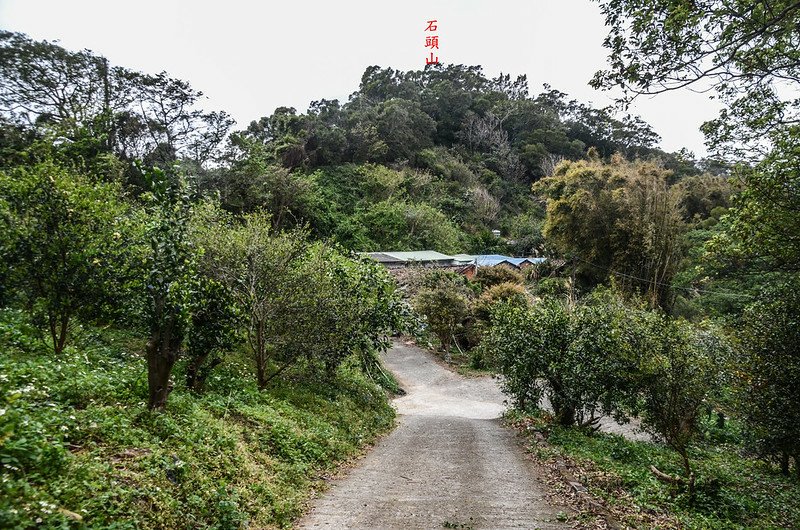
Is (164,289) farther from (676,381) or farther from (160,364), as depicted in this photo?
(676,381)

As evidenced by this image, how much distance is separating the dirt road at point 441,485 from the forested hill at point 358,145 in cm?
545

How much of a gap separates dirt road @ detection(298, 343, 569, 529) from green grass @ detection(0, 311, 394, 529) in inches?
23.3

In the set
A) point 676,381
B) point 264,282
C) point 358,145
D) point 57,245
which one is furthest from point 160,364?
point 358,145

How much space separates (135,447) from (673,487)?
26.9 feet

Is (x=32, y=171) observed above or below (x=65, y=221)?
above

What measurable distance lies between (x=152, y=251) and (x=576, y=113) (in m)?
80.0

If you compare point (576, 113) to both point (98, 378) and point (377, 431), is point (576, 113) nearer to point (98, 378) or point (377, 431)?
point (377, 431)

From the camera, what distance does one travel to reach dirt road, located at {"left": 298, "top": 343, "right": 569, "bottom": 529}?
550cm

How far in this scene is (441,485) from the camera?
272 inches

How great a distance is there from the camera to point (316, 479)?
7090 mm


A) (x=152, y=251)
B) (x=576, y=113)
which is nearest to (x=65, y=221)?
(x=152, y=251)

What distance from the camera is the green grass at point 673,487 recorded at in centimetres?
646

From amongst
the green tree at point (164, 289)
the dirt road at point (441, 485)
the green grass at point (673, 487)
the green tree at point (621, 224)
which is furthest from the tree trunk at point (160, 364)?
the green tree at point (621, 224)

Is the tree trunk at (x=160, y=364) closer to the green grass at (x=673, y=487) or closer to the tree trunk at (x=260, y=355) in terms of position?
the tree trunk at (x=260, y=355)
